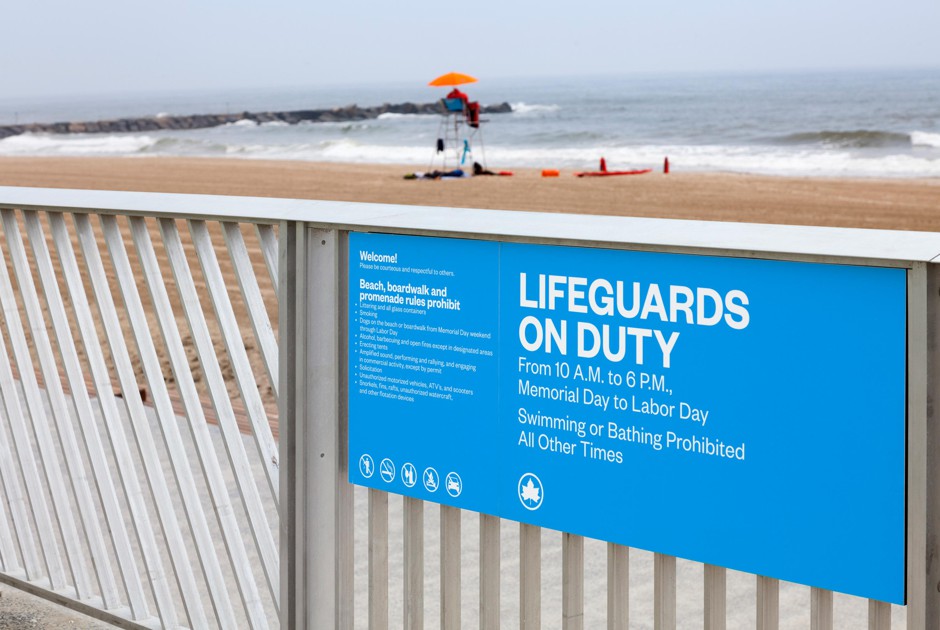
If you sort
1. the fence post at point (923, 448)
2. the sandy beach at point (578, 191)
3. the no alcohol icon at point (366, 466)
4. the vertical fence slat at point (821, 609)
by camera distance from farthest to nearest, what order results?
the sandy beach at point (578, 191) < the no alcohol icon at point (366, 466) < the vertical fence slat at point (821, 609) < the fence post at point (923, 448)

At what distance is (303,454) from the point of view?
2662mm

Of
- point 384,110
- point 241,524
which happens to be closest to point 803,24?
point 384,110

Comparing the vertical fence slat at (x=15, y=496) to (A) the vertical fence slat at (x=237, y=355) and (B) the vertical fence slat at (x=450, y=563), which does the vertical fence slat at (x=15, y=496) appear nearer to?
(A) the vertical fence slat at (x=237, y=355)

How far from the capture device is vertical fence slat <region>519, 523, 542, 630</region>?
2.36 m

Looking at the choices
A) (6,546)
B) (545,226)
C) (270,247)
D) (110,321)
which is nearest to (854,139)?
(6,546)

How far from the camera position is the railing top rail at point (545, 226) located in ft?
6.23

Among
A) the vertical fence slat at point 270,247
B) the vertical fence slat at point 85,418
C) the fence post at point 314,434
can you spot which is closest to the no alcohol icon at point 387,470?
the fence post at point 314,434

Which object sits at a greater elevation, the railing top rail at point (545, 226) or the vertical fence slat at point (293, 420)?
the railing top rail at point (545, 226)

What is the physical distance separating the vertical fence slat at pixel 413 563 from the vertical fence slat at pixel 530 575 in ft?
0.85

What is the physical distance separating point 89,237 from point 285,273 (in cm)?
64

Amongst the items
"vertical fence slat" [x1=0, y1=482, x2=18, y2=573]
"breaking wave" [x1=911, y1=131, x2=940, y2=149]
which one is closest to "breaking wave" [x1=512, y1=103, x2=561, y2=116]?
"breaking wave" [x1=911, y1=131, x2=940, y2=149]

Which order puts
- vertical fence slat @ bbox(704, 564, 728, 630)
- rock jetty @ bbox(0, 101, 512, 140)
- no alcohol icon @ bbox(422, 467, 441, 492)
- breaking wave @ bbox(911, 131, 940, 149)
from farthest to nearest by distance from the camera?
1. rock jetty @ bbox(0, 101, 512, 140)
2. breaking wave @ bbox(911, 131, 940, 149)
3. no alcohol icon @ bbox(422, 467, 441, 492)
4. vertical fence slat @ bbox(704, 564, 728, 630)

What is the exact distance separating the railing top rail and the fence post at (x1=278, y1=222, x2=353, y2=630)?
0.09 meters

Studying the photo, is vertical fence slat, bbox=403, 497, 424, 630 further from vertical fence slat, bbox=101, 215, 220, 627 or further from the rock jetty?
the rock jetty
